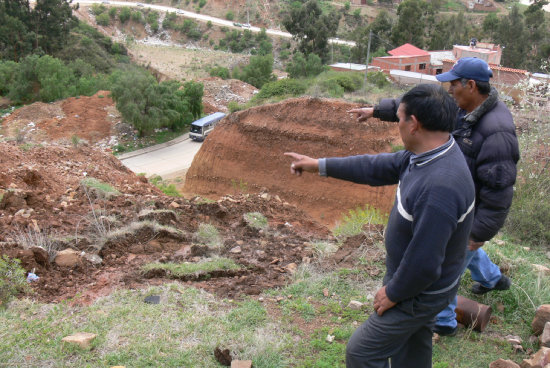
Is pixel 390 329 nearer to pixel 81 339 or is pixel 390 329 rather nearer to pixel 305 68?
pixel 81 339

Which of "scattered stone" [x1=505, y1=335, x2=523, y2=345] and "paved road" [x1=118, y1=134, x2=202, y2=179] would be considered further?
"paved road" [x1=118, y1=134, x2=202, y2=179]

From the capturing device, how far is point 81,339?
132 inches

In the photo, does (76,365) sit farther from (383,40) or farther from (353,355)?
(383,40)

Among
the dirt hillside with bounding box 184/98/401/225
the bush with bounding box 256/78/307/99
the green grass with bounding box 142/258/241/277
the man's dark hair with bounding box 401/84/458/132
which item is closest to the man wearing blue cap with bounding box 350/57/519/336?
the man's dark hair with bounding box 401/84/458/132

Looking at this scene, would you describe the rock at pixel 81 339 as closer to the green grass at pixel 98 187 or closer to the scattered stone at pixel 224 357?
the scattered stone at pixel 224 357

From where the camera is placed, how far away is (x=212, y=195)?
53.2 feet

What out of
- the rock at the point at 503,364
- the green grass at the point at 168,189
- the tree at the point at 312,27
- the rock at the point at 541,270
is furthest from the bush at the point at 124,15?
the rock at the point at 503,364

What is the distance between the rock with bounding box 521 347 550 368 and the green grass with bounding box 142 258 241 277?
9.10 feet

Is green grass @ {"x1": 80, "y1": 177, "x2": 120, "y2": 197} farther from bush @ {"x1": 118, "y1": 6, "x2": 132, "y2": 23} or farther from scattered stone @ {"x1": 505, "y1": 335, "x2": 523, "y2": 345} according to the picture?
bush @ {"x1": 118, "y1": 6, "x2": 132, "y2": 23}

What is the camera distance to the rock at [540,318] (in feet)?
11.7

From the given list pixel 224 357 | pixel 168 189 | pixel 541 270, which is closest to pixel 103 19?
pixel 168 189

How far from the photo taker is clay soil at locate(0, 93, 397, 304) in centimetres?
484

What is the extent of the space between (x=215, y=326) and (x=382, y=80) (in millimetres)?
24830

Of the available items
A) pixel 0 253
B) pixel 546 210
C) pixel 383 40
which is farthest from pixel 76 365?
pixel 383 40
